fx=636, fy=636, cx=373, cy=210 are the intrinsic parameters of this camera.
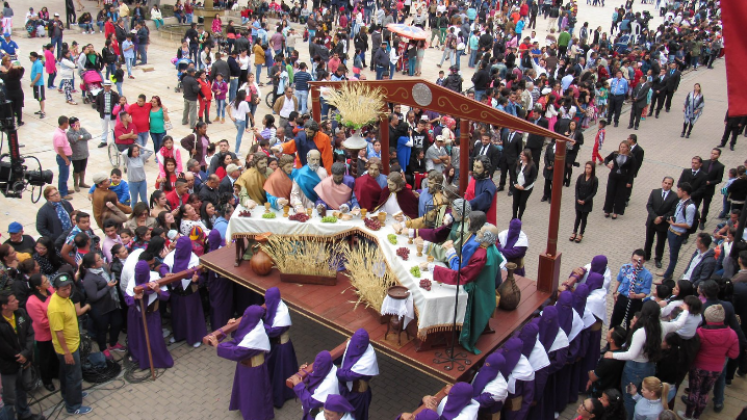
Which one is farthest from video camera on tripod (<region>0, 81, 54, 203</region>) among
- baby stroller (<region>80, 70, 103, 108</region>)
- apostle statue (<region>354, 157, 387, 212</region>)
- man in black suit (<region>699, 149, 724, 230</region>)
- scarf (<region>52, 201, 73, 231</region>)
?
man in black suit (<region>699, 149, 724, 230</region>)

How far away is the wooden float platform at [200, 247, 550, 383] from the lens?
6.79 m

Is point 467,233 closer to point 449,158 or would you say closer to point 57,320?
point 57,320

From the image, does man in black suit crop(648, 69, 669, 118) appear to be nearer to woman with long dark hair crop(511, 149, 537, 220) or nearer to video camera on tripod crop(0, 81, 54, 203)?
woman with long dark hair crop(511, 149, 537, 220)

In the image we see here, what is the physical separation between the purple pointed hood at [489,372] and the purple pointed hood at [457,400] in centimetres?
29

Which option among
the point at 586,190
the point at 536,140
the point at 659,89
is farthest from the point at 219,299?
the point at 659,89

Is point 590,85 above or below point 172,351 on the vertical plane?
above

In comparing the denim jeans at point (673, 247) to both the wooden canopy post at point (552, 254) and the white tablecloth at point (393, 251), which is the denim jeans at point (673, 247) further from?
the white tablecloth at point (393, 251)

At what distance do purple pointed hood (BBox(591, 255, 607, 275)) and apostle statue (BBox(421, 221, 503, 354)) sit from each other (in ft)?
5.06

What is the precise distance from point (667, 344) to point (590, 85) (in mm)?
13261

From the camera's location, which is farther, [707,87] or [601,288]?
[707,87]

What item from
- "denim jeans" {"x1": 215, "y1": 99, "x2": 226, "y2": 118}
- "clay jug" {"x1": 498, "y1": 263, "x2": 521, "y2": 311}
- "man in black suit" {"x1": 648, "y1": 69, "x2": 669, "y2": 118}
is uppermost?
"man in black suit" {"x1": 648, "y1": 69, "x2": 669, "y2": 118}

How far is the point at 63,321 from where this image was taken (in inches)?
272

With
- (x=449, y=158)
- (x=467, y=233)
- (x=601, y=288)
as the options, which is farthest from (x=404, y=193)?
(x=449, y=158)

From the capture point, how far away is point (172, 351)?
8.59 metres
